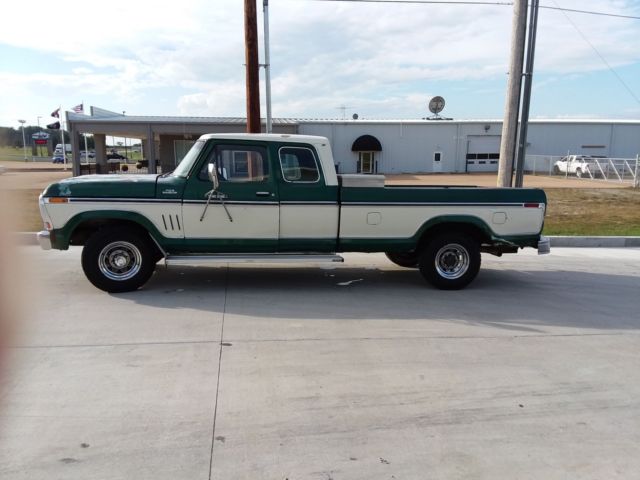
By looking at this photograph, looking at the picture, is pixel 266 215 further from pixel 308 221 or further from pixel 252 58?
pixel 252 58

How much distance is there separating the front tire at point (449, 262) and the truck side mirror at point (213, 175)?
115 inches

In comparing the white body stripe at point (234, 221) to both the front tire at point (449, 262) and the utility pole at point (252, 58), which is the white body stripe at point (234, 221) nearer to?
the front tire at point (449, 262)

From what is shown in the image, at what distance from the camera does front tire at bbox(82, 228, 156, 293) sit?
6258 mm

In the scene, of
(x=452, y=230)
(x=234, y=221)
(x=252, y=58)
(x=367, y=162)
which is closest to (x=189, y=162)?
(x=234, y=221)

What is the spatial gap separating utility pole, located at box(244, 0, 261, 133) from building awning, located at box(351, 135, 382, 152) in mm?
26742

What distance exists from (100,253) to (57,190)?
92cm

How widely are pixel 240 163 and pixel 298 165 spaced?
0.76m

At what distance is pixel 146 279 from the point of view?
254 inches

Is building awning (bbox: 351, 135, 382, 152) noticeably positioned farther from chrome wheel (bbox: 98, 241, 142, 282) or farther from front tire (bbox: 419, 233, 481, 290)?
chrome wheel (bbox: 98, 241, 142, 282)

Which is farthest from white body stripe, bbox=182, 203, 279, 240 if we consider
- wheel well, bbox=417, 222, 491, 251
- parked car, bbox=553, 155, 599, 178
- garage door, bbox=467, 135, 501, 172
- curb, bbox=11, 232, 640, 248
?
garage door, bbox=467, 135, 501, 172

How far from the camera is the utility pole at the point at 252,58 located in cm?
1159

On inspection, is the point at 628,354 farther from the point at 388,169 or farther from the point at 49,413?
the point at 388,169

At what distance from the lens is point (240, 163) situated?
21.6 ft

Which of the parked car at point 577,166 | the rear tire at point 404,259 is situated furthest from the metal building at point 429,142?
the rear tire at point 404,259
